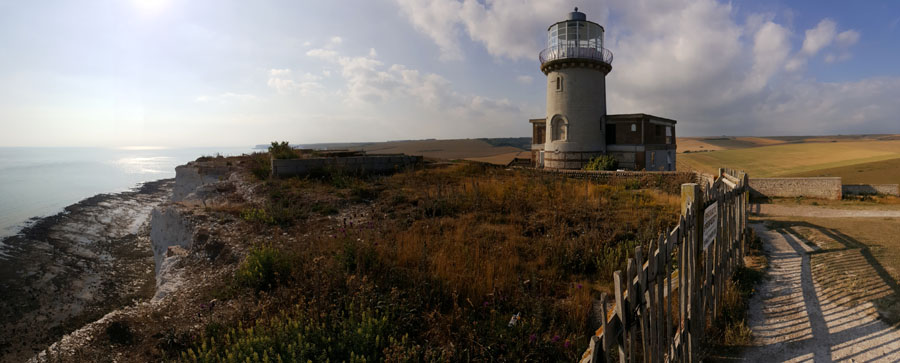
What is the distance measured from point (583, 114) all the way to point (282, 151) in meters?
16.7

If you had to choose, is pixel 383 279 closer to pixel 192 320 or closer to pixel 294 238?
pixel 192 320

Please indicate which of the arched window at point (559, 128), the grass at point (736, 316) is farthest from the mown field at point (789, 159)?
the grass at point (736, 316)

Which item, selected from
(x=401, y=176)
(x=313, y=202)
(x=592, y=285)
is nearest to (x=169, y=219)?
(x=313, y=202)

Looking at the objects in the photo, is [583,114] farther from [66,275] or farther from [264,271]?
[66,275]

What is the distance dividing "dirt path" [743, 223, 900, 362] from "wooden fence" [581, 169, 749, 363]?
0.50 metres

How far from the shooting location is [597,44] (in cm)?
2069

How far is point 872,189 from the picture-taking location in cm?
1692

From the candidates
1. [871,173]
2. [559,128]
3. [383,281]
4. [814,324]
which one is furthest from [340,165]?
[871,173]

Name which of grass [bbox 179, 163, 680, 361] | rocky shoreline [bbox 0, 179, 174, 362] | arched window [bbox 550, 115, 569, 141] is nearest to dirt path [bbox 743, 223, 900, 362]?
grass [bbox 179, 163, 680, 361]

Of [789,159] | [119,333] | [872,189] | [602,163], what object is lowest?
[119,333]

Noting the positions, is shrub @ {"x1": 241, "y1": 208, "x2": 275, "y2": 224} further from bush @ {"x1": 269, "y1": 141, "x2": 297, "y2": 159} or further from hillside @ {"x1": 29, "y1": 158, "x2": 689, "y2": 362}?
bush @ {"x1": 269, "y1": 141, "x2": 297, "y2": 159}

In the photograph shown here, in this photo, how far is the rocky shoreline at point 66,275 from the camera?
7.65 metres

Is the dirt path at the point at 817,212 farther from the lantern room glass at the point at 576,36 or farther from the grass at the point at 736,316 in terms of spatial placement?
the lantern room glass at the point at 576,36

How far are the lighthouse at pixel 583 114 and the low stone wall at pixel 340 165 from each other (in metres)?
10.1
